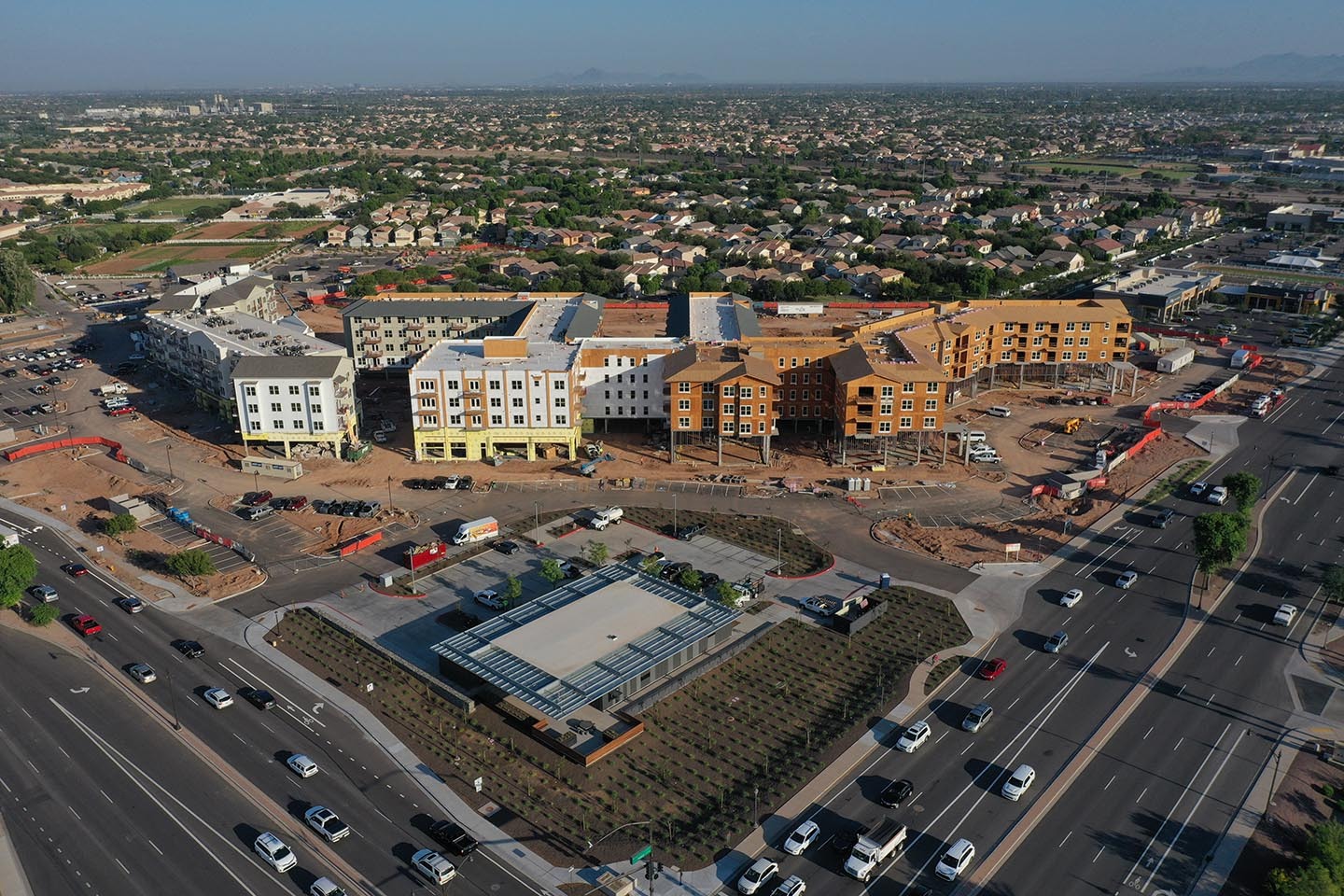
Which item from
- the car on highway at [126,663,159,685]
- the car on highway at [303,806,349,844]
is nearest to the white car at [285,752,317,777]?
the car on highway at [303,806,349,844]

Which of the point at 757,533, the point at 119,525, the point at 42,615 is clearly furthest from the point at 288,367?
the point at 757,533

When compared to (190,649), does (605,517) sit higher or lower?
higher

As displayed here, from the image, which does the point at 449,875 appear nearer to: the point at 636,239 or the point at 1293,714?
the point at 1293,714

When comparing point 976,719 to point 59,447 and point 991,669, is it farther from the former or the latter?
point 59,447

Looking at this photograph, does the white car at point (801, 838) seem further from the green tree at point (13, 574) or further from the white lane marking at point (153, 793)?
the green tree at point (13, 574)

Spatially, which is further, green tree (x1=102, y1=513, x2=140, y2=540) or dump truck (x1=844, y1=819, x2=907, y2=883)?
green tree (x1=102, y1=513, x2=140, y2=540)

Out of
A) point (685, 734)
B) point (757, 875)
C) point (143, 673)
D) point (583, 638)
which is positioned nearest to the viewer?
point (757, 875)

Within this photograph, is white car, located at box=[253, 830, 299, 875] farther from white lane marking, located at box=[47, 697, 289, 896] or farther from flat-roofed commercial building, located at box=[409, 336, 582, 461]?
flat-roofed commercial building, located at box=[409, 336, 582, 461]
